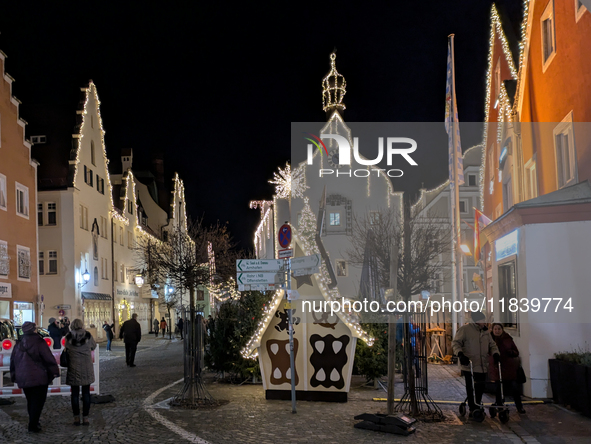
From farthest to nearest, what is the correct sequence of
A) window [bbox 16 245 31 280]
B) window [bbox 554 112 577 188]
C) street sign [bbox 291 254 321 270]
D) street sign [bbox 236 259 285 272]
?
window [bbox 16 245 31 280] < window [bbox 554 112 577 188] < street sign [bbox 236 259 285 272] < street sign [bbox 291 254 321 270]

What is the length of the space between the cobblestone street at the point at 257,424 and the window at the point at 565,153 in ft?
18.7

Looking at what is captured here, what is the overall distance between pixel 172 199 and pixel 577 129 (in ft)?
203

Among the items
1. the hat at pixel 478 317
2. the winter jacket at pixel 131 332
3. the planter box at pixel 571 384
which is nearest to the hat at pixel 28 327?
the hat at pixel 478 317

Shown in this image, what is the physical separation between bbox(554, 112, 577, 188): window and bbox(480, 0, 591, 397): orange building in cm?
2

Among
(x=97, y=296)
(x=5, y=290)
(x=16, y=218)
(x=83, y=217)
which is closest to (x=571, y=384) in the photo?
(x=5, y=290)

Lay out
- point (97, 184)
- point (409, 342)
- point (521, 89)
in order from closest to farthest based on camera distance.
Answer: point (409, 342) → point (521, 89) → point (97, 184)

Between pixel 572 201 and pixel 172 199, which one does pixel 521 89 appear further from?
pixel 172 199

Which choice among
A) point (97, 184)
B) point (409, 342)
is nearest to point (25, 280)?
point (97, 184)

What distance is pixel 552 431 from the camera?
978 cm

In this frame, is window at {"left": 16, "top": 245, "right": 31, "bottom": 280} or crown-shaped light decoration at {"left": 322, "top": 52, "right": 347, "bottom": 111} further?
crown-shaped light decoration at {"left": 322, "top": 52, "right": 347, "bottom": 111}

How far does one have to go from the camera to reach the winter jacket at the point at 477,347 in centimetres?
1094

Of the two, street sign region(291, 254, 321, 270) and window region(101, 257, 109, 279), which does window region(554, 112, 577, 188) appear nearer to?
street sign region(291, 254, 321, 270)

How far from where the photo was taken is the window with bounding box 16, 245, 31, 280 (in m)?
32.0

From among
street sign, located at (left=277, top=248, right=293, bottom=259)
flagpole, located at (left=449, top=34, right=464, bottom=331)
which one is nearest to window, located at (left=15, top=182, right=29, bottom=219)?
flagpole, located at (left=449, top=34, right=464, bottom=331)
